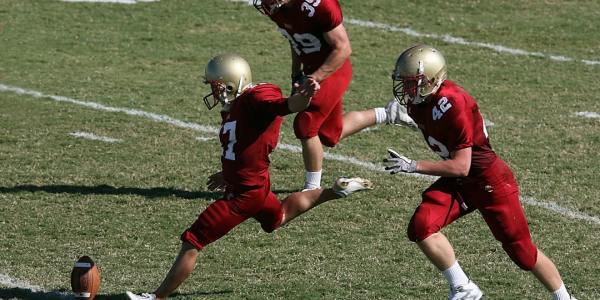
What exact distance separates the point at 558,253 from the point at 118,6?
754 cm

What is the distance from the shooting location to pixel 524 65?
10914 mm

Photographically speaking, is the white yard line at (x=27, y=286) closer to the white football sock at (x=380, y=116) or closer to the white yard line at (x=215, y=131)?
the white yard line at (x=215, y=131)

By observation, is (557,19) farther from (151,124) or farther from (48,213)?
(48,213)

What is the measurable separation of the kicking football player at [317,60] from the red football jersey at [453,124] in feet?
4.88

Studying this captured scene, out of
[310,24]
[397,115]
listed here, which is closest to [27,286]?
[310,24]

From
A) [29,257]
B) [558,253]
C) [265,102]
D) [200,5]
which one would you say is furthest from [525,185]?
[200,5]

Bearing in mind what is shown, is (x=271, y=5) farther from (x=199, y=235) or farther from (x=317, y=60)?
(x=199, y=235)

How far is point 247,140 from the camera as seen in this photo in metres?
5.79

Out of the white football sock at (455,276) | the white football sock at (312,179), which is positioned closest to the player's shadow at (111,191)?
the white football sock at (312,179)

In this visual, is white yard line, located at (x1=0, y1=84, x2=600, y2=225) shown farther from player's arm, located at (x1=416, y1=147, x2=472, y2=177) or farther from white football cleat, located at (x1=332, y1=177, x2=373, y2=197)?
player's arm, located at (x1=416, y1=147, x2=472, y2=177)

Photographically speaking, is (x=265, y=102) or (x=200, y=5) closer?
(x=265, y=102)

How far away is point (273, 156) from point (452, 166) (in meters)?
3.19

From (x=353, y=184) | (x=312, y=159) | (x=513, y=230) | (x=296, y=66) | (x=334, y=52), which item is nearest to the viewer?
(x=513, y=230)

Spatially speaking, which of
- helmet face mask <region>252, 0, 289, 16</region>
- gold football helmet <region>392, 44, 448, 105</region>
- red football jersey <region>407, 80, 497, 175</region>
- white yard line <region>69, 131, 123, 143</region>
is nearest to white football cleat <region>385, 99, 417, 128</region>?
helmet face mask <region>252, 0, 289, 16</region>
